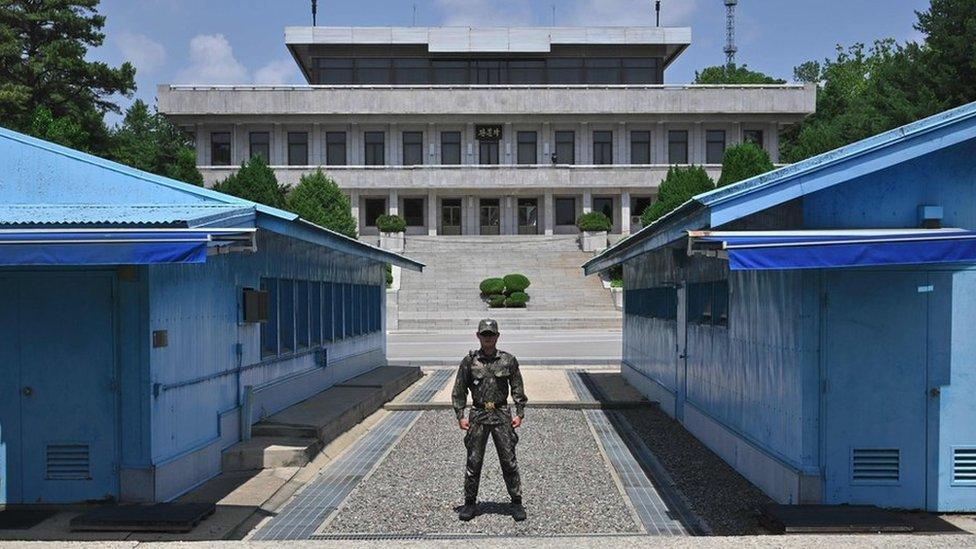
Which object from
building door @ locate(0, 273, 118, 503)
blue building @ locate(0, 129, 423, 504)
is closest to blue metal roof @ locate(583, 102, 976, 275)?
blue building @ locate(0, 129, 423, 504)

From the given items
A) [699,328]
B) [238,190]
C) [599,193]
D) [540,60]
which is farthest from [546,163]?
[699,328]

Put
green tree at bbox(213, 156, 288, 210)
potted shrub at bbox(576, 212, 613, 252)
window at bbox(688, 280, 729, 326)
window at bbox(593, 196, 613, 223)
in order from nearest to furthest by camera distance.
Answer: window at bbox(688, 280, 729, 326) → green tree at bbox(213, 156, 288, 210) → potted shrub at bbox(576, 212, 613, 252) → window at bbox(593, 196, 613, 223)

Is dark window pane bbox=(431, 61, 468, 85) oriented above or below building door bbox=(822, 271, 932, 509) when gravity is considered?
above

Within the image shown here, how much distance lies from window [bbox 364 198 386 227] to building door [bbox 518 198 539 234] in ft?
29.8

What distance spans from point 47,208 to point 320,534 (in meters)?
4.57

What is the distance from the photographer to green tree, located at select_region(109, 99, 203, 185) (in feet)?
151

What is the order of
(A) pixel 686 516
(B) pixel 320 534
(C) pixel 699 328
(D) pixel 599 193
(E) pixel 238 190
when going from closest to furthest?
(B) pixel 320 534 < (A) pixel 686 516 < (C) pixel 699 328 < (E) pixel 238 190 < (D) pixel 599 193

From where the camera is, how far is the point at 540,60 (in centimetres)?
6831

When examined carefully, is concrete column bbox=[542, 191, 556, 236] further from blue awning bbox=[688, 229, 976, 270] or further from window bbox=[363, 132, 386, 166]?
blue awning bbox=[688, 229, 976, 270]

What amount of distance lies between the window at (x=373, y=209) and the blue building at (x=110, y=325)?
52.9 m

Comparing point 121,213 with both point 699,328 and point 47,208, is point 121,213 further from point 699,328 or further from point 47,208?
point 699,328

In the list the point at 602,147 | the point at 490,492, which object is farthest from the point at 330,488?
the point at 602,147

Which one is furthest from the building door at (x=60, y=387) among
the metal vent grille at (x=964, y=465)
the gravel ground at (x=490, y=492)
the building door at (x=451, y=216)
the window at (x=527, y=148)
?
the window at (x=527, y=148)

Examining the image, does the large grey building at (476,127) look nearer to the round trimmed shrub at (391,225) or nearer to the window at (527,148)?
the window at (527,148)
